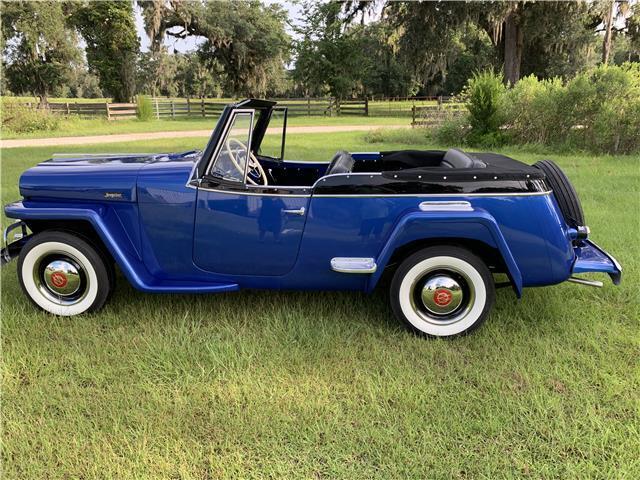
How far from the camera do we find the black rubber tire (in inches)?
123

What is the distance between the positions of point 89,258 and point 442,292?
88.9 inches

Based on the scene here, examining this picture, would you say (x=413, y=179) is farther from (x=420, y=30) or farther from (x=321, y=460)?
(x=420, y=30)

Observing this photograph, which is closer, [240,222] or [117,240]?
[240,222]

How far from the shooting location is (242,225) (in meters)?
2.97

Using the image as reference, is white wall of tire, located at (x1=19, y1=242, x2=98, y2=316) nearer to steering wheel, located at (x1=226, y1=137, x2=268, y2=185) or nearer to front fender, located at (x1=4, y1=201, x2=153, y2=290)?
front fender, located at (x1=4, y1=201, x2=153, y2=290)

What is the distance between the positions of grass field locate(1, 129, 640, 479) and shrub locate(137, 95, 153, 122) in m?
22.2

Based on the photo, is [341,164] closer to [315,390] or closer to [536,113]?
[315,390]

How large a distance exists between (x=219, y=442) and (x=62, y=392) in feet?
3.11

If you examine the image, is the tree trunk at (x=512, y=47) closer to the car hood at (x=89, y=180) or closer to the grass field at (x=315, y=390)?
the grass field at (x=315, y=390)

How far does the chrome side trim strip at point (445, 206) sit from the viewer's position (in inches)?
112

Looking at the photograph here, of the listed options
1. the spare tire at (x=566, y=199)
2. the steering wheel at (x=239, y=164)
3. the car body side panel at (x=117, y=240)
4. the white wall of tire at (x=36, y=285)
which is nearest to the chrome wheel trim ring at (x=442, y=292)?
the spare tire at (x=566, y=199)

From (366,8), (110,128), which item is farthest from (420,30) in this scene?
(110,128)

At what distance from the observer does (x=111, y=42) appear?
3022 centimetres

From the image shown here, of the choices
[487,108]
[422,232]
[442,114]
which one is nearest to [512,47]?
[442,114]
